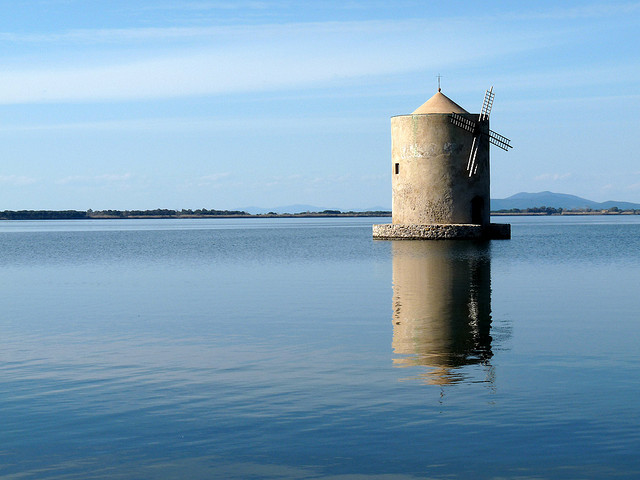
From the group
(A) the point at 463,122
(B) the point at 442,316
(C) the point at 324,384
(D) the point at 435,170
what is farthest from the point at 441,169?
(C) the point at 324,384

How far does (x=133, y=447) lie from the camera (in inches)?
246

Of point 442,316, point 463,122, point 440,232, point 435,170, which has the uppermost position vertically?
point 463,122

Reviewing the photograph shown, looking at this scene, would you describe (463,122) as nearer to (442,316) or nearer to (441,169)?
(441,169)

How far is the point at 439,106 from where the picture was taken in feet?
134

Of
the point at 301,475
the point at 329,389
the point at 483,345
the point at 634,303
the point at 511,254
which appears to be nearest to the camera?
the point at 301,475

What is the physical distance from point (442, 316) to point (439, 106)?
1141 inches

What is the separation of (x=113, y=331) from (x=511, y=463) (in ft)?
25.0

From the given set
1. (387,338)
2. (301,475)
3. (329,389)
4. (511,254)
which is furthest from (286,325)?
(511,254)

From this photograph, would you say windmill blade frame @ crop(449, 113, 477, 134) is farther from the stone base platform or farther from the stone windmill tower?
the stone base platform

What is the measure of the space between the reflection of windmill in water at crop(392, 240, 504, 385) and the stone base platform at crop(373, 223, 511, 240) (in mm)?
13599

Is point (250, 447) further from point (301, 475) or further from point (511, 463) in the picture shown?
point (511, 463)

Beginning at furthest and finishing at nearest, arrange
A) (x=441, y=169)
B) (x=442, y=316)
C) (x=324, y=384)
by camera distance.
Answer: (x=441, y=169)
(x=442, y=316)
(x=324, y=384)

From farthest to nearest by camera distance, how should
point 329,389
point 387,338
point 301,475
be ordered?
1. point 387,338
2. point 329,389
3. point 301,475

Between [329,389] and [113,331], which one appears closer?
[329,389]
